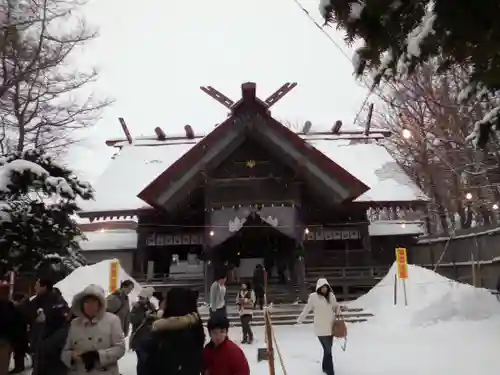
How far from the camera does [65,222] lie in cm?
1221

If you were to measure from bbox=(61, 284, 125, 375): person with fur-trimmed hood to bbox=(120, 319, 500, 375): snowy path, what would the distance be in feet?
15.5

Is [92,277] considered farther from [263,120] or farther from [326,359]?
[326,359]

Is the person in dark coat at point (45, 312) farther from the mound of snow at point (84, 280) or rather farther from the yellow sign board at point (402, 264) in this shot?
A: the yellow sign board at point (402, 264)

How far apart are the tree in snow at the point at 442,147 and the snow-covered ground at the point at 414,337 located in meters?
3.25

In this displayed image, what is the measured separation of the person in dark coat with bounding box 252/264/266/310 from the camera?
1491 cm

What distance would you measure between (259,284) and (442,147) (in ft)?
26.1

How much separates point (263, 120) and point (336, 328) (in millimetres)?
10763

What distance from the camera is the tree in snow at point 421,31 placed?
3.11 m

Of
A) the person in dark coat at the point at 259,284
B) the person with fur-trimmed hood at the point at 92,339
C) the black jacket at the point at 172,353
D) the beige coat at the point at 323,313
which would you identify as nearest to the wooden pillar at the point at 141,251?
the person in dark coat at the point at 259,284

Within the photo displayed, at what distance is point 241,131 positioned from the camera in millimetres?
17531

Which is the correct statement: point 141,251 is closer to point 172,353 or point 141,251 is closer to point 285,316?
point 285,316

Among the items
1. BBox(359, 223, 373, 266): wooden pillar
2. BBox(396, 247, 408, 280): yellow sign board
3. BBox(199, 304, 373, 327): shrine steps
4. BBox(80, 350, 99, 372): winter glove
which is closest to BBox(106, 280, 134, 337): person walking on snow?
BBox(80, 350, 99, 372): winter glove

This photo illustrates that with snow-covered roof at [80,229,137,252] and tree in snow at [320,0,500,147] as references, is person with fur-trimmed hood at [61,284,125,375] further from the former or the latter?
snow-covered roof at [80,229,137,252]

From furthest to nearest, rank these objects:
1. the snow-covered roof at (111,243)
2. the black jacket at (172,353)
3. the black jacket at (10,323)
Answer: the snow-covered roof at (111,243)
the black jacket at (10,323)
the black jacket at (172,353)
